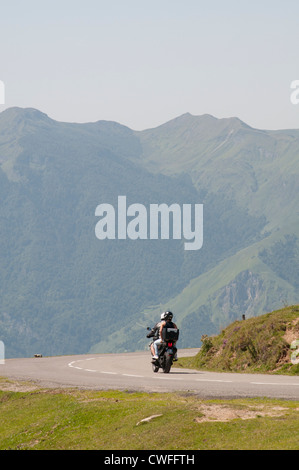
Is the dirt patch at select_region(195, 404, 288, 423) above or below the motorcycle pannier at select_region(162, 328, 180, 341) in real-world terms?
below

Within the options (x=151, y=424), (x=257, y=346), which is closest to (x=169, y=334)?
(x=257, y=346)

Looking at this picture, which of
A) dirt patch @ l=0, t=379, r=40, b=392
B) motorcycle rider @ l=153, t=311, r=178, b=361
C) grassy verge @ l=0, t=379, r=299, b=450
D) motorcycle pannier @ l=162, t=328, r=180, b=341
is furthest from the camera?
motorcycle rider @ l=153, t=311, r=178, b=361

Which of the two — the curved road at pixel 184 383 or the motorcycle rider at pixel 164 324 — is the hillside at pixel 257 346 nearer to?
the curved road at pixel 184 383

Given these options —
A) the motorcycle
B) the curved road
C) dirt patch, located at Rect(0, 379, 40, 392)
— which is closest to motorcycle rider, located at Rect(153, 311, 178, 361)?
the motorcycle

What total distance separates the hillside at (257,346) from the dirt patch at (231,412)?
42.1 ft

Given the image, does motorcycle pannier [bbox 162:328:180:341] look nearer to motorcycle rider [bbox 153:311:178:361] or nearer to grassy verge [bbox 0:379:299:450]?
motorcycle rider [bbox 153:311:178:361]

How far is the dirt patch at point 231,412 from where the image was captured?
621 inches

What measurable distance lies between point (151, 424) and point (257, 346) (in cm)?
1730

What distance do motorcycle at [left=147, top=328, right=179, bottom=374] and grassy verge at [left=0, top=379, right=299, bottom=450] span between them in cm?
916

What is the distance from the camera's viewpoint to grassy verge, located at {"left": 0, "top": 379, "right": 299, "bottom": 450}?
14109 mm

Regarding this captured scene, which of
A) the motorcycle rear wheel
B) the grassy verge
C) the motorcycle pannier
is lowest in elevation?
the grassy verge

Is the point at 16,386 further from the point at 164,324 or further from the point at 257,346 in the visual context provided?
the point at 257,346
